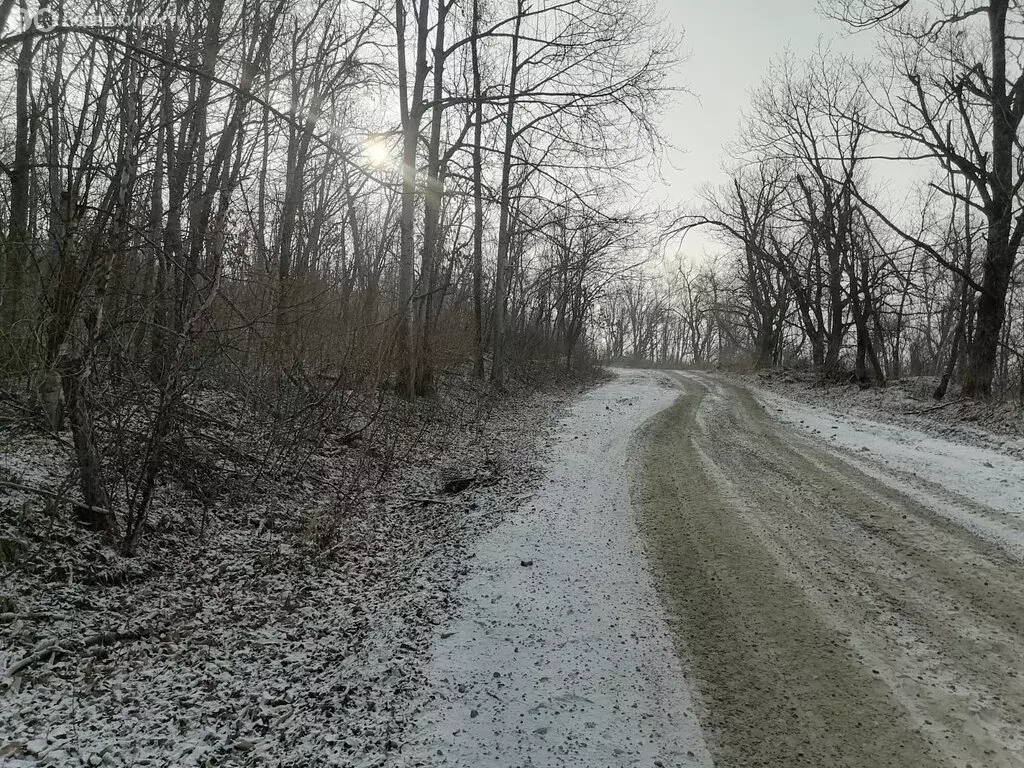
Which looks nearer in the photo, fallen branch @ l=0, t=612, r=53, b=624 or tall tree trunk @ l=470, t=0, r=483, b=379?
fallen branch @ l=0, t=612, r=53, b=624

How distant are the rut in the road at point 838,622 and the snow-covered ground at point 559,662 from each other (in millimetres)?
227

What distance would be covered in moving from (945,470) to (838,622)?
16.7ft

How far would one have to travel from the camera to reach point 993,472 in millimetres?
7215

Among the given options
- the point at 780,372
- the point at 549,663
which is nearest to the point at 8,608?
the point at 549,663

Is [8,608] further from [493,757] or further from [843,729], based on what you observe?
[843,729]

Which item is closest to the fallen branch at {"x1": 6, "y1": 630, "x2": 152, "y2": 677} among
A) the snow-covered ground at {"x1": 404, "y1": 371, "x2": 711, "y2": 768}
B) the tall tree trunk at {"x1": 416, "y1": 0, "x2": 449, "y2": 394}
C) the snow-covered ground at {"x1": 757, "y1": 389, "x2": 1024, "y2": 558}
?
the snow-covered ground at {"x1": 404, "y1": 371, "x2": 711, "y2": 768}

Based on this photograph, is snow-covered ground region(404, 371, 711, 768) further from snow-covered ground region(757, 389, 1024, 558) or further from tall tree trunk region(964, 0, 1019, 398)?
tall tree trunk region(964, 0, 1019, 398)

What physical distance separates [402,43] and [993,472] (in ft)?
40.4

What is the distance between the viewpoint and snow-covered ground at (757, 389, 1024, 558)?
5.46 meters

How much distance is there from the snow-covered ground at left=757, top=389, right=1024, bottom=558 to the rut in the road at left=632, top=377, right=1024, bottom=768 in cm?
36

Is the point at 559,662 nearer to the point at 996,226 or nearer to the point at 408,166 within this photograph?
the point at 408,166

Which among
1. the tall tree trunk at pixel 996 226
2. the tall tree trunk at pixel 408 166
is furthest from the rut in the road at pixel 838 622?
the tall tree trunk at pixel 996 226

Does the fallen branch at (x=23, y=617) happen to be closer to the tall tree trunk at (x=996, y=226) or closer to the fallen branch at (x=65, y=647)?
the fallen branch at (x=65, y=647)

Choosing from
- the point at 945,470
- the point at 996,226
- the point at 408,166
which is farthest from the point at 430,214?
the point at 996,226
